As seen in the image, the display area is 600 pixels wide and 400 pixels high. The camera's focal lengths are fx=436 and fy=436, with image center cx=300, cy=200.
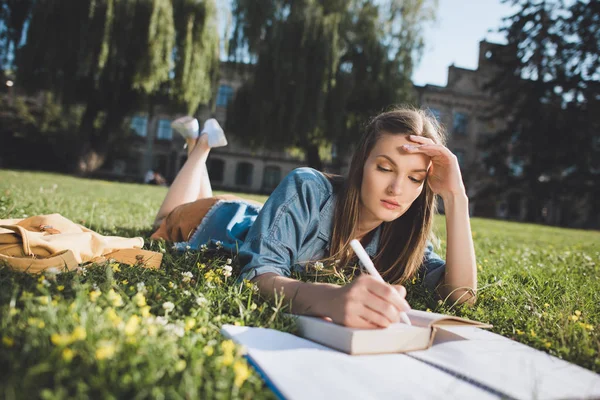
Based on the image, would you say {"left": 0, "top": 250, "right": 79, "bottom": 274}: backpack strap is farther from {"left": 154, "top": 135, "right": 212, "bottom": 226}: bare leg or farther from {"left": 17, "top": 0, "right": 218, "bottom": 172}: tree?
{"left": 17, "top": 0, "right": 218, "bottom": 172}: tree

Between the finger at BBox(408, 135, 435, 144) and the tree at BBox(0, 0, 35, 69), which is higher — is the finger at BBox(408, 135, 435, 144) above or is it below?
below

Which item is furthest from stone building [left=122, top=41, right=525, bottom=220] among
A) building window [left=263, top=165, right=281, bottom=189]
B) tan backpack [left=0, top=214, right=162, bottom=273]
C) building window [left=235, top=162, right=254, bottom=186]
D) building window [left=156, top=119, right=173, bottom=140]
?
tan backpack [left=0, top=214, right=162, bottom=273]

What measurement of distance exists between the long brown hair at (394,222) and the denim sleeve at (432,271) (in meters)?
0.08

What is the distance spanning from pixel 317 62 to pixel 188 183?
14.0 meters

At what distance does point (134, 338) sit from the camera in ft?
3.56

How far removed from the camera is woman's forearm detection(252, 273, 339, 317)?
5.23 feet

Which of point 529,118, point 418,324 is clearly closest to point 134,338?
point 418,324

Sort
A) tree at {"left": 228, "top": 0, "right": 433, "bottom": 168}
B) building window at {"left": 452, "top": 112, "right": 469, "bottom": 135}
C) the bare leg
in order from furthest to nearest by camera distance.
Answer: building window at {"left": 452, "top": 112, "right": 469, "bottom": 135}
tree at {"left": 228, "top": 0, "right": 433, "bottom": 168}
the bare leg

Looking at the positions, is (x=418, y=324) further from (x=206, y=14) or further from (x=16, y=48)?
(x=16, y=48)

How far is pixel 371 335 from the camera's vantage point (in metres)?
1.41

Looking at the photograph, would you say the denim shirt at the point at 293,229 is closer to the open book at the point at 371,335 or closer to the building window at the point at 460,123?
the open book at the point at 371,335

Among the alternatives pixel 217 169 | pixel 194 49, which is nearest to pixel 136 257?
pixel 194 49

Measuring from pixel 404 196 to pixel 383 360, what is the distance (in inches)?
35.4

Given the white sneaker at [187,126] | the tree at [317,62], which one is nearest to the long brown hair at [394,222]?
the white sneaker at [187,126]
